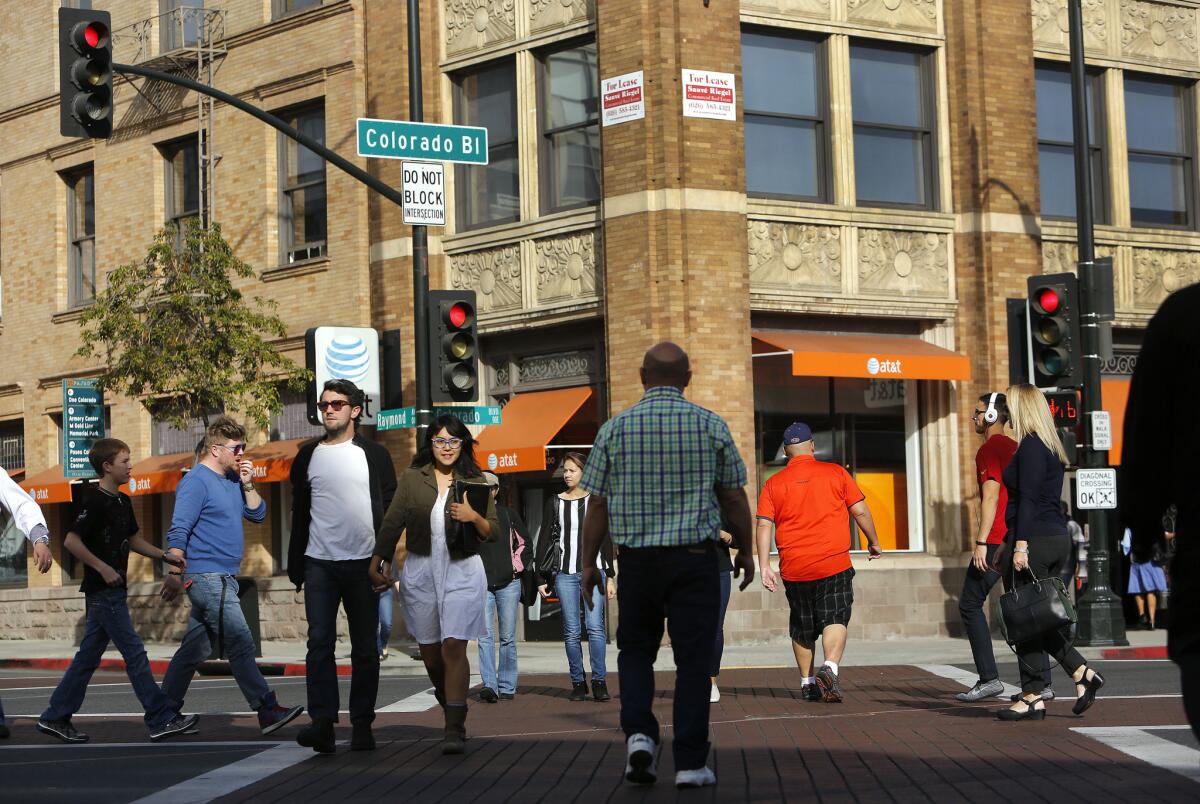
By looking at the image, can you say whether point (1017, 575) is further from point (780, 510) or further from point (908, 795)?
point (908, 795)

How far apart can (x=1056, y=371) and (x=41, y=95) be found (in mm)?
19683

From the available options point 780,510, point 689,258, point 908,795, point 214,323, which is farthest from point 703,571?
point 214,323

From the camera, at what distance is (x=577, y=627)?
46.8ft

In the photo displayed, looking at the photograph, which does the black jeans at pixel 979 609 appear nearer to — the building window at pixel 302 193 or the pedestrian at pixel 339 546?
the pedestrian at pixel 339 546

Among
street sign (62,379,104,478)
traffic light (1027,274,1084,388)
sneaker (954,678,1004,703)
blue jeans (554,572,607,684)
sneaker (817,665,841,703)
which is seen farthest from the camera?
street sign (62,379,104,478)

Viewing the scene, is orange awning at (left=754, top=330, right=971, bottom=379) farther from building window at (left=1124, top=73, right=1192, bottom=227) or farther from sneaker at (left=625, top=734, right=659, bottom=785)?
sneaker at (left=625, top=734, right=659, bottom=785)

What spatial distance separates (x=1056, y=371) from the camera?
58.4 feet

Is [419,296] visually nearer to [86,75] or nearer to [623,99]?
[86,75]

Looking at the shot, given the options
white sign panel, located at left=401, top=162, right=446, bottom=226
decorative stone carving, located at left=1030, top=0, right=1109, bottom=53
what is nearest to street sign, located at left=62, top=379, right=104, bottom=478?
white sign panel, located at left=401, top=162, right=446, bottom=226

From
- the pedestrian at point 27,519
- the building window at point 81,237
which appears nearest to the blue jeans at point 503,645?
the pedestrian at point 27,519

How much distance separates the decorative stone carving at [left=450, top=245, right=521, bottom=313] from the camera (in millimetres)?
22891

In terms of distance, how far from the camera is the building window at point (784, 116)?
22125 millimetres

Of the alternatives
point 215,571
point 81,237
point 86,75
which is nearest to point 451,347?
point 86,75

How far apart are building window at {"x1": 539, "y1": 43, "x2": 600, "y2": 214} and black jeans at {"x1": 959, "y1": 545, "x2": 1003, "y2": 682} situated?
36.8 feet
